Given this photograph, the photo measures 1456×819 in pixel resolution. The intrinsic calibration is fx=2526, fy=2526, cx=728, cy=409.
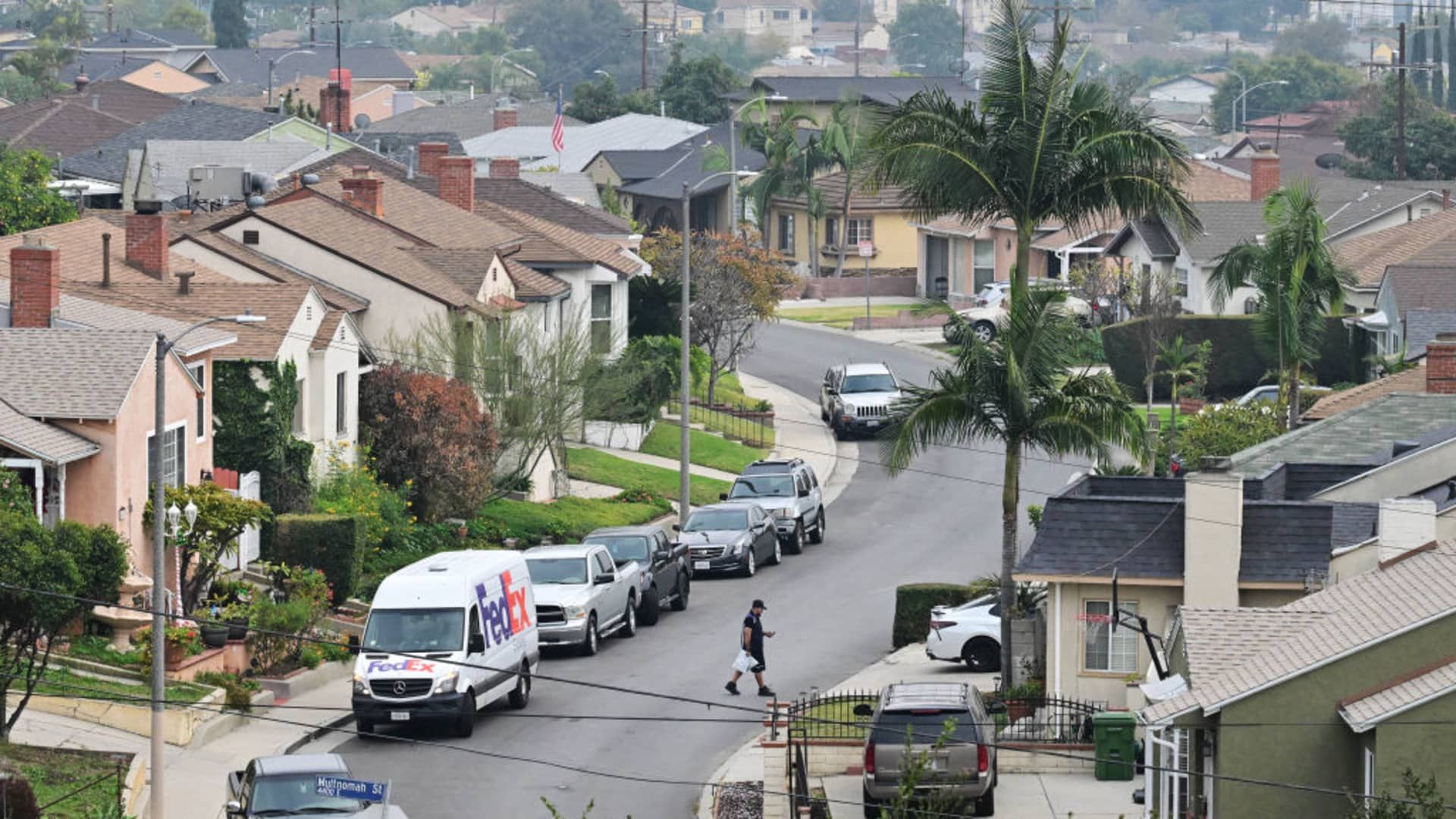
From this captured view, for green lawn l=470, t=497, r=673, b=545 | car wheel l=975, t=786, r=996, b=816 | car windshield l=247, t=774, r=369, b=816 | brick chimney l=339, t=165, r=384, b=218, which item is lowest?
green lawn l=470, t=497, r=673, b=545

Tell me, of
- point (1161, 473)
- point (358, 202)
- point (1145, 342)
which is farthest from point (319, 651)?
point (1145, 342)

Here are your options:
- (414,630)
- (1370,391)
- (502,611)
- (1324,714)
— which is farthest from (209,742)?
(1370,391)

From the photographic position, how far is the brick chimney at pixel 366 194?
63.0m

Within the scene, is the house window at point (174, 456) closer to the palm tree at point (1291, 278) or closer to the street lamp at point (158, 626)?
the street lamp at point (158, 626)

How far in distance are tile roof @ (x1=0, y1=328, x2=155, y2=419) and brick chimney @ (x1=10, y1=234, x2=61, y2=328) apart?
1654 mm

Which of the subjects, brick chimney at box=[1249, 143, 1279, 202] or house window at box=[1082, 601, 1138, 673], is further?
brick chimney at box=[1249, 143, 1279, 202]

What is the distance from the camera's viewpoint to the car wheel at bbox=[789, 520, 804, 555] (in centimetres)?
5262

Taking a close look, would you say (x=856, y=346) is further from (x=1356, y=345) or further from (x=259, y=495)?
(x=259, y=495)

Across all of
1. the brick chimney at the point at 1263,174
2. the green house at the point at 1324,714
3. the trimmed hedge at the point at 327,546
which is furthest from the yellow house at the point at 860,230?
the green house at the point at 1324,714

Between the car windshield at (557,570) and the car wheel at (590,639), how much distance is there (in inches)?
26.1

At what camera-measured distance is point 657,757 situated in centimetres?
3544

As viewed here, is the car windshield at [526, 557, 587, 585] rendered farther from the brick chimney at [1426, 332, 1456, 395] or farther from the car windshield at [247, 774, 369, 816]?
the brick chimney at [1426, 332, 1456, 395]

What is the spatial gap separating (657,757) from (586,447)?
27863mm

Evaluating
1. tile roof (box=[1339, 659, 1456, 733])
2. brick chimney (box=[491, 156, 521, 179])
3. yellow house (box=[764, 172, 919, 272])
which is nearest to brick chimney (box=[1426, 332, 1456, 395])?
tile roof (box=[1339, 659, 1456, 733])
